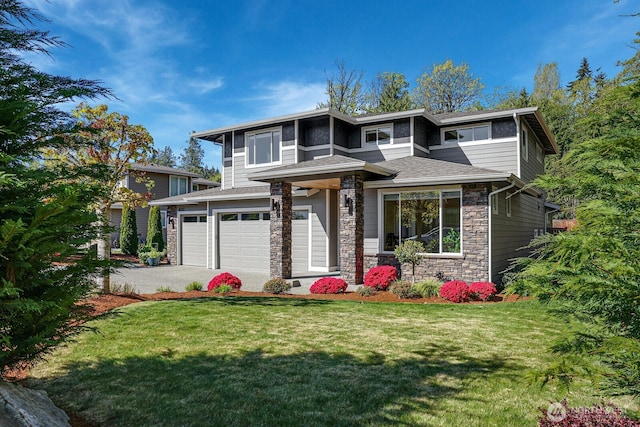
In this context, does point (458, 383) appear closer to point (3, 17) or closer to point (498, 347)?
point (498, 347)

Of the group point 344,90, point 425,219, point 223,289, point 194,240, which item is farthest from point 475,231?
point 344,90

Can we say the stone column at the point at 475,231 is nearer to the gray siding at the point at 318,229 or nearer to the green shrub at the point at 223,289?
the gray siding at the point at 318,229

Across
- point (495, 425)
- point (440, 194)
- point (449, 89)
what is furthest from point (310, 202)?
point (449, 89)

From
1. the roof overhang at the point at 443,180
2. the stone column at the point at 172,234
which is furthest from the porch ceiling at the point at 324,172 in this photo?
the stone column at the point at 172,234

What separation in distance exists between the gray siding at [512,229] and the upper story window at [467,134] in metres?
2.49

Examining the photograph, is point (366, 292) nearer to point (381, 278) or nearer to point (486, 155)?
point (381, 278)

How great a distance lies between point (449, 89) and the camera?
33500mm

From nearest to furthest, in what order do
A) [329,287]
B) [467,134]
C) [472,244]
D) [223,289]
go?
1. [223,289]
2. [329,287]
3. [472,244]
4. [467,134]

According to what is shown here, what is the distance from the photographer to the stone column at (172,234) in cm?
1838

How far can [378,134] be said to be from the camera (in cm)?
1488

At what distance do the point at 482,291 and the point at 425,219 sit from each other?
9.36 feet

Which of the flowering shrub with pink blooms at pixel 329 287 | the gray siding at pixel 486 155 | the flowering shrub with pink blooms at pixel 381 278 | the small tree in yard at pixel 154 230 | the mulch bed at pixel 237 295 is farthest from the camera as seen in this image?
the small tree in yard at pixel 154 230

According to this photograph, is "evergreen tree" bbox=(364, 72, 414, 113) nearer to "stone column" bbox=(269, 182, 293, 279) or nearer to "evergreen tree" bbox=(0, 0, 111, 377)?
"stone column" bbox=(269, 182, 293, 279)

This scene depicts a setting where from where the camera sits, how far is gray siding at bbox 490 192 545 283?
1112 cm
